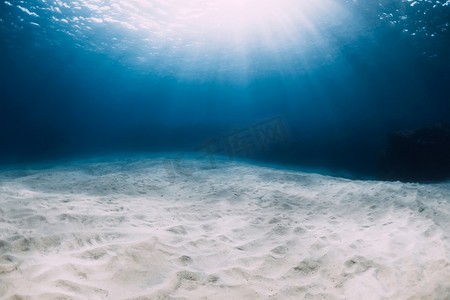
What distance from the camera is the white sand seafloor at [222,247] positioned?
110 inches

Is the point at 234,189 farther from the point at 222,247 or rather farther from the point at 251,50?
the point at 251,50

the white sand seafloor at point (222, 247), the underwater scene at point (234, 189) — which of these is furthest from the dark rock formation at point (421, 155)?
the white sand seafloor at point (222, 247)

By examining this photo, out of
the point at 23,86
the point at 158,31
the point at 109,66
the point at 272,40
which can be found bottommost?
the point at 272,40

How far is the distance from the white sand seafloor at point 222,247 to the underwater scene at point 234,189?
26 millimetres

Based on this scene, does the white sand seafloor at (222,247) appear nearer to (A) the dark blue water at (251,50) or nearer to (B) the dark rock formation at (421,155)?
(B) the dark rock formation at (421,155)

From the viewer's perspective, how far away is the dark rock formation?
11992 millimetres

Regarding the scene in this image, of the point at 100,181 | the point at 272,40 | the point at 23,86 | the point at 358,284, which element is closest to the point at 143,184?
the point at 100,181

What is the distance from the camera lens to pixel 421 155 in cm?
1241

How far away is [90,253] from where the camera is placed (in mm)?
3322

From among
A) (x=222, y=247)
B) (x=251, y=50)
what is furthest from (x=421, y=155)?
(x=251, y=50)

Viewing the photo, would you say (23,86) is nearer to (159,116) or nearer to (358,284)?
(159,116)

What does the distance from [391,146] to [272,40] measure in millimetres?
15923

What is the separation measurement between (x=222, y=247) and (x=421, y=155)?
13254 mm

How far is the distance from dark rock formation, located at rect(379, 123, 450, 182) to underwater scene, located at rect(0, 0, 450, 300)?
65 millimetres
